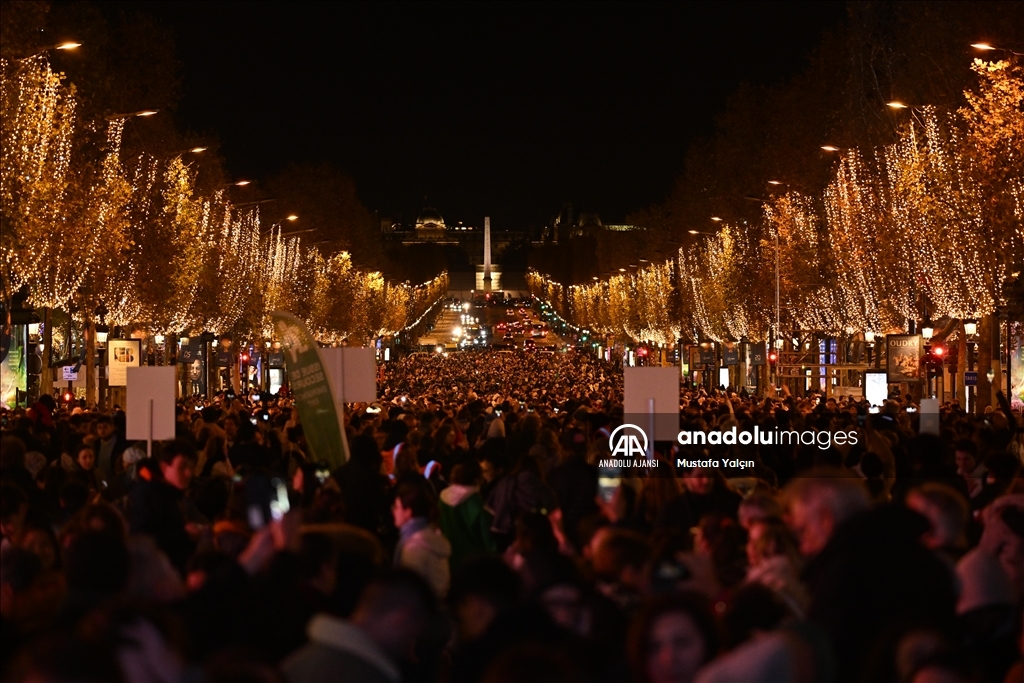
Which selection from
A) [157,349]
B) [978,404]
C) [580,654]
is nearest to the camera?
[580,654]

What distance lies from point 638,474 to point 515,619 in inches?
303

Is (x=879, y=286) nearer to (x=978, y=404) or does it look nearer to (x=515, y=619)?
(x=978, y=404)

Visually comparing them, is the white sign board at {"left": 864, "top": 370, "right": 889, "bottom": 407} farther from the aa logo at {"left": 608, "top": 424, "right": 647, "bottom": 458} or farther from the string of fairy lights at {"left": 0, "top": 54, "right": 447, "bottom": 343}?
the aa logo at {"left": 608, "top": 424, "right": 647, "bottom": 458}

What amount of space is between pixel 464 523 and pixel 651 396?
4648mm

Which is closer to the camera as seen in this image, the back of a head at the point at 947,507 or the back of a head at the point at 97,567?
the back of a head at the point at 97,567

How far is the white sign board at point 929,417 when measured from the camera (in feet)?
65.5

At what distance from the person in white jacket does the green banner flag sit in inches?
186

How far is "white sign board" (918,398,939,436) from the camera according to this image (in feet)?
65.5

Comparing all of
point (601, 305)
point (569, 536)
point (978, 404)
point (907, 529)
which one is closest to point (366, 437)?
point (569, 536)

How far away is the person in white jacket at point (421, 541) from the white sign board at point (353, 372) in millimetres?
7111

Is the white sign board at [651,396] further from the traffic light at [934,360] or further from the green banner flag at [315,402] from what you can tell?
the traffic light at [934,360]

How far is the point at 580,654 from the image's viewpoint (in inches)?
236

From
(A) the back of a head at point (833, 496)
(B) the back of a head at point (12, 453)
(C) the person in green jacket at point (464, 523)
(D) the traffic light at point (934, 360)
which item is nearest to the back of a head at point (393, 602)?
(A) the back of a head at point (833, 496)

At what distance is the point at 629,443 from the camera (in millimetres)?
16219
